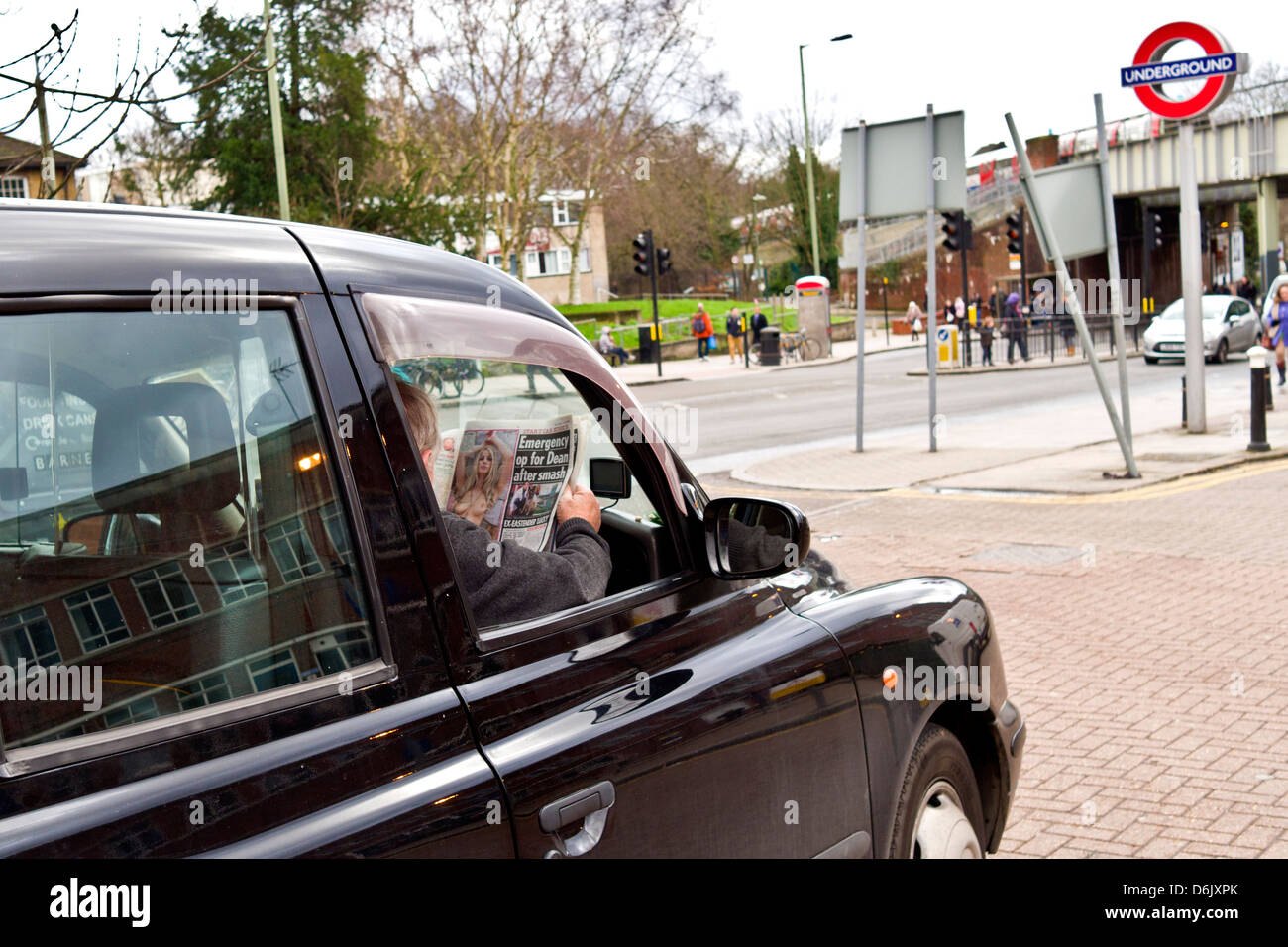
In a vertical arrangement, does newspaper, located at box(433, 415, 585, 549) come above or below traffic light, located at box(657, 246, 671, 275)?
below

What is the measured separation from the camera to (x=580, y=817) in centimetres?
197

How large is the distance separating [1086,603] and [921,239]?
68736 mm

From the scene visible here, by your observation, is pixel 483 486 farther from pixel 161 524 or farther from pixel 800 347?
pixel 800 347

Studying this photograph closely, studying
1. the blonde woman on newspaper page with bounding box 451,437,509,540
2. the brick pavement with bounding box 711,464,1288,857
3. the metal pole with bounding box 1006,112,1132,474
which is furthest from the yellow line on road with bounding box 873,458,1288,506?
the blonde woman on newspaper page with bounding box 451,437,509,540

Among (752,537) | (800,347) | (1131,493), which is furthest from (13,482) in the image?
(800,347)

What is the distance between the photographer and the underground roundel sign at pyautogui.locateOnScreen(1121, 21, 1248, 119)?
45.3 ft

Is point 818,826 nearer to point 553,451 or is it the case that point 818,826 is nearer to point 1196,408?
point 553,451

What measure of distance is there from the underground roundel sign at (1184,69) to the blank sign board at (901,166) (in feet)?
6.33

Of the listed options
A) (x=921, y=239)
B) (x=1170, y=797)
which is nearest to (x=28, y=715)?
(x=1170, y=797)

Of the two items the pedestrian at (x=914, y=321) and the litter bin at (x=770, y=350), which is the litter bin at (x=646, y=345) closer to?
the litter bin at (x=770, y=350)

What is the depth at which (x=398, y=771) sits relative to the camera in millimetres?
1775

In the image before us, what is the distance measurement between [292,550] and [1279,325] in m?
21.5
